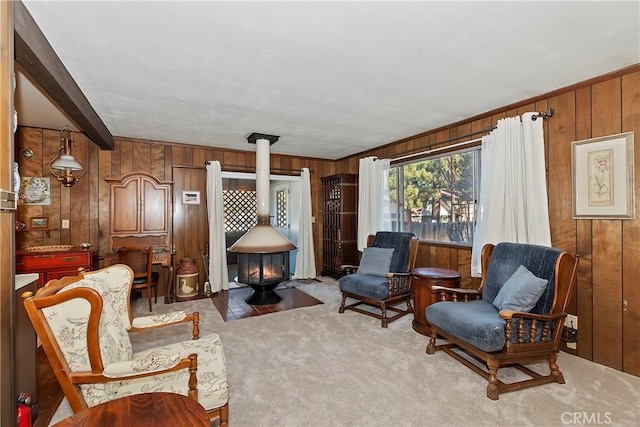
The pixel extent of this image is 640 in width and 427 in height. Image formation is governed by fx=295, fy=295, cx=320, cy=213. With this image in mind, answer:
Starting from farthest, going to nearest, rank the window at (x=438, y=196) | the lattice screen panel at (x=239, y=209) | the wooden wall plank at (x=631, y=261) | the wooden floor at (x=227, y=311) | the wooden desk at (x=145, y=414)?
the lattice screen panel at (x=239, y=209) → the window at (x=438, y=196) → the wooden wall plank at (x=631, y=261) → the wooden floor at (x=227, y=311) → the wooden desk at (x=145, y=414)

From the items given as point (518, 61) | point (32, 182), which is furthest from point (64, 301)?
point (32, 182)

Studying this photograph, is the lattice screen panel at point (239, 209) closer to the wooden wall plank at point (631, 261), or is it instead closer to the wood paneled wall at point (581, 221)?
the wood paneled wall at point (581, 221)

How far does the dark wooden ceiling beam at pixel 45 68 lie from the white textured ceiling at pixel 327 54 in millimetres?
62

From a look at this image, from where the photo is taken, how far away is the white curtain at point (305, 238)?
536 centimetres

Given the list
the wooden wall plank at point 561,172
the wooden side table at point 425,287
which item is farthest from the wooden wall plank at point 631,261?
the wooden side table at point 425,287

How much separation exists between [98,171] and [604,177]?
5.64 metres

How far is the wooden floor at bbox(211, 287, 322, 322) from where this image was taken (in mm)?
3658

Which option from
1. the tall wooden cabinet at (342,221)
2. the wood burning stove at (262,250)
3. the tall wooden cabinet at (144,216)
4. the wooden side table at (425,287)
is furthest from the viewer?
the tall wooden cabinet at (342,221)

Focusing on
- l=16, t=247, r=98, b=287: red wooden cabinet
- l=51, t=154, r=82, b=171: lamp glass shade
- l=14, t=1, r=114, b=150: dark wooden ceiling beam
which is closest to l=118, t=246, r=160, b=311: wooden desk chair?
l=16, t=247, r=98, b=287: red wooden cabinet

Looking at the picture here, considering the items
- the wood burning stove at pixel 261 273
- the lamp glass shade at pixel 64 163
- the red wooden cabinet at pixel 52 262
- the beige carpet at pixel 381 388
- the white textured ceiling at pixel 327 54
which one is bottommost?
the beige carpet at pixel 381 388

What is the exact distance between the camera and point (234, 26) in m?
1.71

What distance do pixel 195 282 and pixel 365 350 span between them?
9.37 ft

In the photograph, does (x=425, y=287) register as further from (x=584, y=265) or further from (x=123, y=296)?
(x=123, y=296)

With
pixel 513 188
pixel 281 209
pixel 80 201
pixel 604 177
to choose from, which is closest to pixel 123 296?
pixel 80 201
